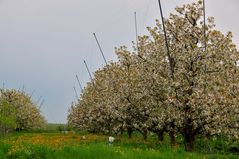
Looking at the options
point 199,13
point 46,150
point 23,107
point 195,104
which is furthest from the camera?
point 23,107

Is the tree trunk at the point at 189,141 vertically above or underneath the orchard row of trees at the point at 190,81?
underneath

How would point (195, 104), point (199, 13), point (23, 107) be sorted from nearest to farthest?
1. point (195, 104)
2. point (199, 13)
3. point (23, 107)

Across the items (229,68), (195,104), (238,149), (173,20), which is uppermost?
(173,20)

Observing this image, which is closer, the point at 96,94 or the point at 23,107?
the point at 96,94

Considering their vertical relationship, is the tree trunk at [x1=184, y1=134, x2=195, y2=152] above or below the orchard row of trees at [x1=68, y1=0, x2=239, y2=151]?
below

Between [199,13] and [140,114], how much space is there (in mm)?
8128

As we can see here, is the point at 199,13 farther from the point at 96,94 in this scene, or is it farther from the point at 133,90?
the point at 96,94

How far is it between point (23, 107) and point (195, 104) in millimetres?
63640

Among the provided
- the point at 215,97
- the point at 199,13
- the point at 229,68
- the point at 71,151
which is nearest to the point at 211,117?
the point at 215,97

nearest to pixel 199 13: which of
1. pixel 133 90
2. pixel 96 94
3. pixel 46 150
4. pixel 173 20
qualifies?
pixel 173 20

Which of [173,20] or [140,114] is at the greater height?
[173,20]

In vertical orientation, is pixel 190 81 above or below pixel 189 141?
above

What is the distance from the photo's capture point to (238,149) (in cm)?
2930

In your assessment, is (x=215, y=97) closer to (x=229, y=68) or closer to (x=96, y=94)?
(x=229, y=68)
